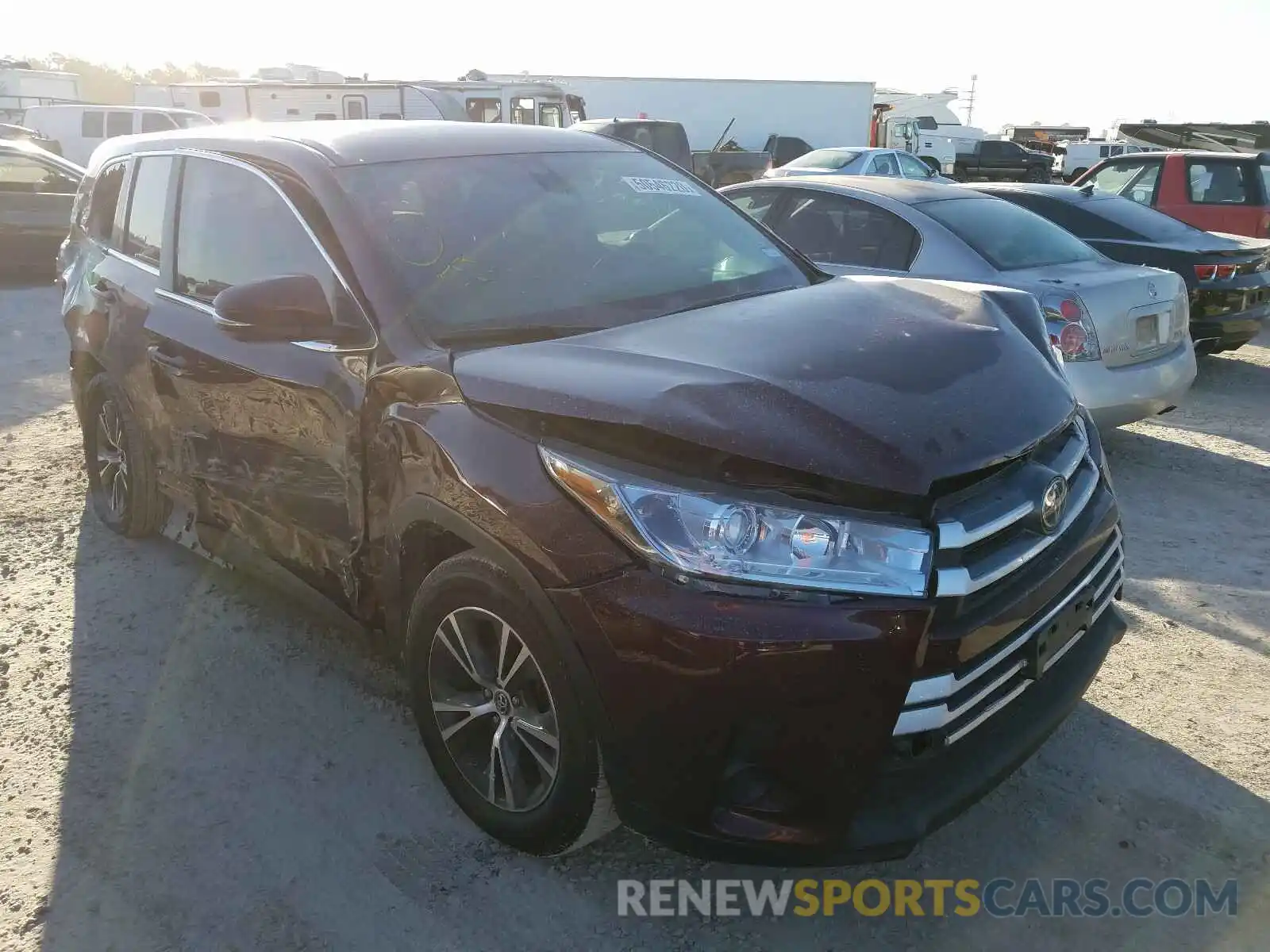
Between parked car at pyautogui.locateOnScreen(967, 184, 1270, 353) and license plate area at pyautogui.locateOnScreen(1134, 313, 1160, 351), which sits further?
parked car at pyautogui.locateOnScreen(967, 184, 1270, 353)

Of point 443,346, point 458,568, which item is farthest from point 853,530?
point 443,346

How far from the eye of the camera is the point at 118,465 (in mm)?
4621

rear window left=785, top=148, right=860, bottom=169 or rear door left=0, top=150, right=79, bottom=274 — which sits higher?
rear window left=785, top=148, right=860, bottom=169

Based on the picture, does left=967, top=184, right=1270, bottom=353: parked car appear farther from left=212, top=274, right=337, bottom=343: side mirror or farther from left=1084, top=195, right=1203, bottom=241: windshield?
left=212, top=274, right=337, bottom=343: side mirror

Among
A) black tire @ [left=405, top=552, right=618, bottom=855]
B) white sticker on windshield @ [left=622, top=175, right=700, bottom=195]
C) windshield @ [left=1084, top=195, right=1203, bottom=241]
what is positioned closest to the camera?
black tire @ [left=405, top=552, right=618, bottom=855]

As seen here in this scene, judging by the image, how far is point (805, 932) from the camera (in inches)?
95.8

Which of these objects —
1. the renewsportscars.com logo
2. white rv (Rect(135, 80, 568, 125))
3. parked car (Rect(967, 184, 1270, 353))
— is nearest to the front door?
the renewsportscars.com logo

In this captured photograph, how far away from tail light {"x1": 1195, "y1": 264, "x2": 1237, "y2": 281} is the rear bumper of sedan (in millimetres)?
1991

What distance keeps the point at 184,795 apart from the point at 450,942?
1.04m

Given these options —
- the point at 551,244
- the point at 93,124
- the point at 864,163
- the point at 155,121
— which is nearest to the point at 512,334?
the point at 551,244

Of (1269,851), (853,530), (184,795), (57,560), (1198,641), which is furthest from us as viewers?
(57,560)

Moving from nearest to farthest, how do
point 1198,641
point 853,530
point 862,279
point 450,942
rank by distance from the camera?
point 853,530 < point 450,942 < point 862,279 < point 1198,641

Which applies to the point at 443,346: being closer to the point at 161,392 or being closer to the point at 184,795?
the point at 184,795

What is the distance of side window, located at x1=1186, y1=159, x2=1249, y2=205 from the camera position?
9.83 m
